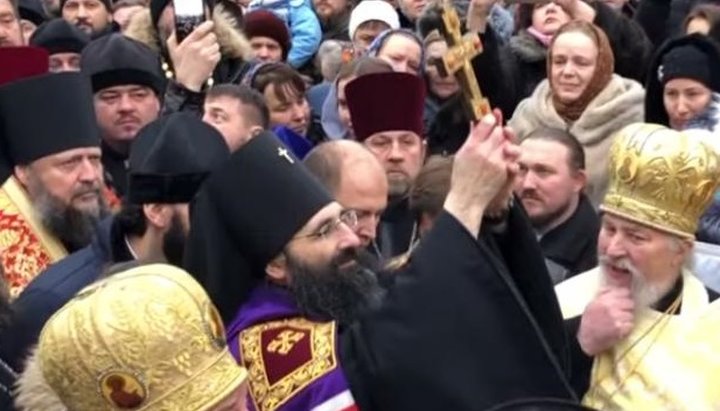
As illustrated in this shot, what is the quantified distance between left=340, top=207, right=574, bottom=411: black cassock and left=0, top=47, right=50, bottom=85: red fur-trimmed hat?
334 centimetres

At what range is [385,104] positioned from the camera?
7.18 m

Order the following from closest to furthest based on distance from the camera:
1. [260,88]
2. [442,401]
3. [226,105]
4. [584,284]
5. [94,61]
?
[442,401]
[584,284]
[226,105]
[94,61]
[260,88]

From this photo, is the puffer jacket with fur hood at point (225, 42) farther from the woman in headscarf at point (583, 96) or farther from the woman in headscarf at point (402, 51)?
the woman in headscarf at point (583, 96)

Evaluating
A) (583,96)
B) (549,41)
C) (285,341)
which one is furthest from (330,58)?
(285,341)

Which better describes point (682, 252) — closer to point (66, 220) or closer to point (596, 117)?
point (66, 220)

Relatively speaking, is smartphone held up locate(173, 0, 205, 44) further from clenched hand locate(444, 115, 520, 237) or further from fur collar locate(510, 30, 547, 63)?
clenched hand locate(444, 115, 520, 237)

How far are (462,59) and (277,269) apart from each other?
2.57 feet

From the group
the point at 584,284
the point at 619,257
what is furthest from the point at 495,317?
the point at 584,284

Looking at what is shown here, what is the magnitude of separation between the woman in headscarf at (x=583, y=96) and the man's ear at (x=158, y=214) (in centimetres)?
236

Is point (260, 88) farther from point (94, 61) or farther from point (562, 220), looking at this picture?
point (562, 220)

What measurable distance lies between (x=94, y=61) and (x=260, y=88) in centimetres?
86

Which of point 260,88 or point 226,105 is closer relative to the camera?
point 226,105

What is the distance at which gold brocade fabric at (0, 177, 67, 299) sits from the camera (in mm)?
5949

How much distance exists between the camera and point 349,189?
5527 mm
